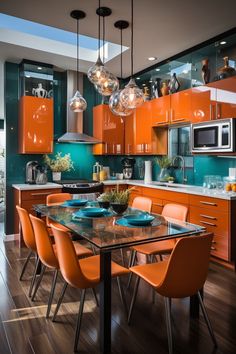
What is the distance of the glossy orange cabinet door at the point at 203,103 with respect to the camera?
3623 millimetres

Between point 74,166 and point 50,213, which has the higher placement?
point 74,166

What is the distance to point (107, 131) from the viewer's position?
518 centimetres

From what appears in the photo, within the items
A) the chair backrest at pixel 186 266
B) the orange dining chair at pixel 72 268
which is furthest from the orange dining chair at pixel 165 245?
the chair backrest at pixel 186 266

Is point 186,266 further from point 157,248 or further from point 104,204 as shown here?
point 104,204

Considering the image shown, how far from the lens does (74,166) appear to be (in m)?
5.21

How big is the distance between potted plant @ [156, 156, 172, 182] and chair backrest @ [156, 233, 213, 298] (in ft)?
9.94

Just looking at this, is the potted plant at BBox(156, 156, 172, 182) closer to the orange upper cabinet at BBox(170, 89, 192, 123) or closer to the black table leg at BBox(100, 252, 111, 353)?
the orange upper cabinet at BBox(170, 89, 192, 123)

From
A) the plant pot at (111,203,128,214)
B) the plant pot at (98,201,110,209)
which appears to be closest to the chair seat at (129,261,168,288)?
the plant pot at (111,203,128,214)

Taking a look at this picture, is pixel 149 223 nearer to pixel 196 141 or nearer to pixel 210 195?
pixel 210 195

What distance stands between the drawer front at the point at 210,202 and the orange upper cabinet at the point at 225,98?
1020 mm

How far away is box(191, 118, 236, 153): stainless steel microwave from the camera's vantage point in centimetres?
334

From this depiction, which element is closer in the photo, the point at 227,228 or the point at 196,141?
the point at 227,228

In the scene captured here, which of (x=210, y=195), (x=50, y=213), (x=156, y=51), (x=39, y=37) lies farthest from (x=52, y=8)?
(x=210, y=195)

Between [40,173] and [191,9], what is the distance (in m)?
3.06
